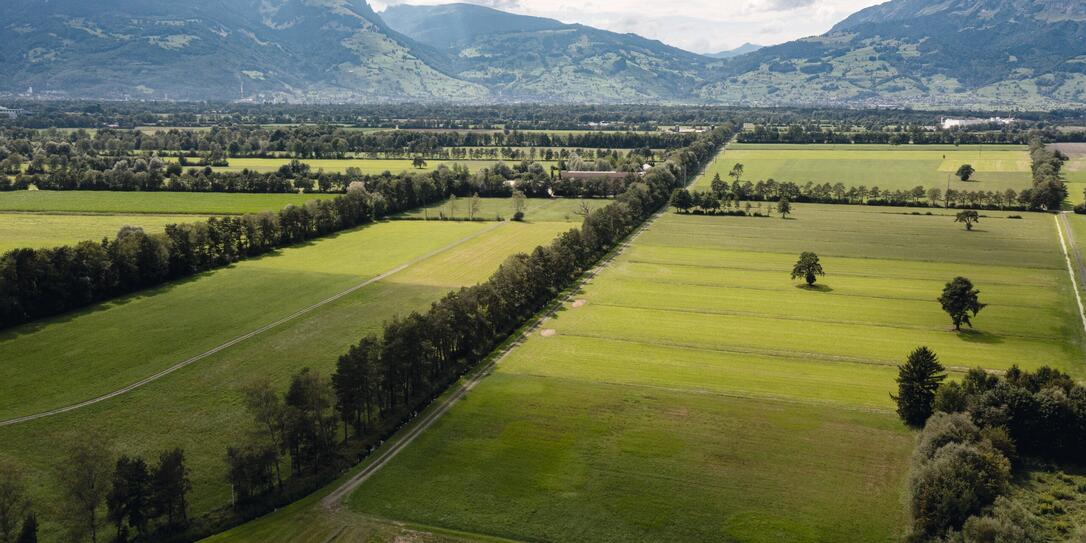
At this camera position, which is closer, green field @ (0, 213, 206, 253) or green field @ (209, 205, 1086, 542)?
green field @ (209, 205, 1086, 542)

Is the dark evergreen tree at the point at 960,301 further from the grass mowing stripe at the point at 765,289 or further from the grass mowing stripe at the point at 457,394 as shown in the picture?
the grass mowing stripe at the point at 457,394

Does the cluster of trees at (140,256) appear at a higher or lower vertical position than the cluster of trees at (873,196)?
lower

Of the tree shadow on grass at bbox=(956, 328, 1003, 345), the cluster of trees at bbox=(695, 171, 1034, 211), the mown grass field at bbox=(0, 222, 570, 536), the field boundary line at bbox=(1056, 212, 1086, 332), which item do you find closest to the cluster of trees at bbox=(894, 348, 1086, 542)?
the tree shadow on grass at bbox=(956, 328, 1003, 345)

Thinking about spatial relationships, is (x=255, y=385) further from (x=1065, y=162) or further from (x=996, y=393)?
(x=1065, y=162)

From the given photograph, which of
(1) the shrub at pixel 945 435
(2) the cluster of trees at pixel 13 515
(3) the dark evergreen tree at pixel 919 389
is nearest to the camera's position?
(2) the cluster of trees at pixel 13 515

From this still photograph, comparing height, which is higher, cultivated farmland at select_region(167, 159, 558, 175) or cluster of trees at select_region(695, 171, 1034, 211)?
cultivated farmland at select_region(167, 159, 558, 175)

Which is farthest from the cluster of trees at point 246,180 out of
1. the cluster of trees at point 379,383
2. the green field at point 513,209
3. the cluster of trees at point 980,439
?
the cluster of trees at point 980,439

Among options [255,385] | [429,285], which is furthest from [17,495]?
[429,285]

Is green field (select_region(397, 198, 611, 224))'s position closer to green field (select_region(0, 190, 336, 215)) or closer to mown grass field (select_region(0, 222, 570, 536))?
green field (select_region(0, 190, 336, 215))
